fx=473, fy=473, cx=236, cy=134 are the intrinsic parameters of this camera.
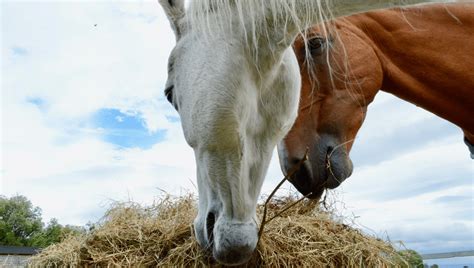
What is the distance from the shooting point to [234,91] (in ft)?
4.54

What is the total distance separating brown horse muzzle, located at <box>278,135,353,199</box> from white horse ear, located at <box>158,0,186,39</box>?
103cm

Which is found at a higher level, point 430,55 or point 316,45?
point 316,45

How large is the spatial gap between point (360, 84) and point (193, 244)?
47.5 inches

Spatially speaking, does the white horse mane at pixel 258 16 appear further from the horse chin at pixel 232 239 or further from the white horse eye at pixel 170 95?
the horse chin at pixel 232 239

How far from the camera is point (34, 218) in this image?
14.1m

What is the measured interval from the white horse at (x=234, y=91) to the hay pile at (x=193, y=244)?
2.57 ft

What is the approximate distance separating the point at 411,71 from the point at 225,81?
4.72 feet

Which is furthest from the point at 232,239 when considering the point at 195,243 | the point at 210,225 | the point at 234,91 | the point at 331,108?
the point at 331,108

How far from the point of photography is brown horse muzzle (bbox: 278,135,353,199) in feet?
7.96

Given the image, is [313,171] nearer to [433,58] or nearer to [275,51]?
[433,58]

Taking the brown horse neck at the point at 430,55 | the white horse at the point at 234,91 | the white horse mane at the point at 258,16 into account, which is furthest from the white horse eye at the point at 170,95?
the brown horse neck at the point at 430,55

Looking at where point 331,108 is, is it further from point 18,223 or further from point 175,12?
point 18,223

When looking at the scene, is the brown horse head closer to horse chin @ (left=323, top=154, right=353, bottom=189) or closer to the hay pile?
horse chin @ (left=323, top=154, right=353, bottom=189)

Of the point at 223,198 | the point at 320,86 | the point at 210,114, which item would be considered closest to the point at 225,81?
the point at 210,114
